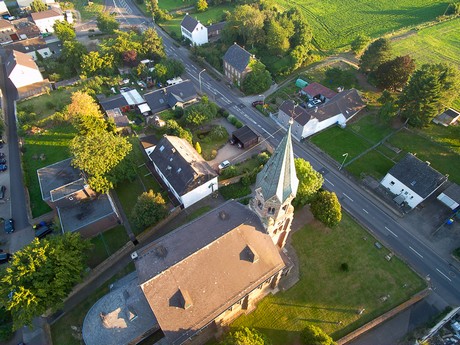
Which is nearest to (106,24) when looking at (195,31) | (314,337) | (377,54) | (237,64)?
(195,31)

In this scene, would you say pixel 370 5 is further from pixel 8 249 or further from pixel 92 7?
pixel 8 249

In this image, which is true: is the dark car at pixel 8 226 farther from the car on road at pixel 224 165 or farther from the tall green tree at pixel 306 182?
the tall green tree at pixel 306 182

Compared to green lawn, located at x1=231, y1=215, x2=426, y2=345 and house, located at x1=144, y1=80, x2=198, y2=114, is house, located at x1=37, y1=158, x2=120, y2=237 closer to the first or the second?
house, located at x1=144, y1=80, x2=198, y2=114

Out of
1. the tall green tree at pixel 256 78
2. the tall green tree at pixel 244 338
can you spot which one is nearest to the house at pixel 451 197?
the tall green tree at pixel 244 338

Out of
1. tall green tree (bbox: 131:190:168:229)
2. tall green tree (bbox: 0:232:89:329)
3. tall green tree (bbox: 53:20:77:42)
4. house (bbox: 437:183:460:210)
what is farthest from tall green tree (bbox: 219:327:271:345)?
tall green tree (bbox: 53:20:77:42)

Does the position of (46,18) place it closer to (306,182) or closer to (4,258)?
(4,258)
